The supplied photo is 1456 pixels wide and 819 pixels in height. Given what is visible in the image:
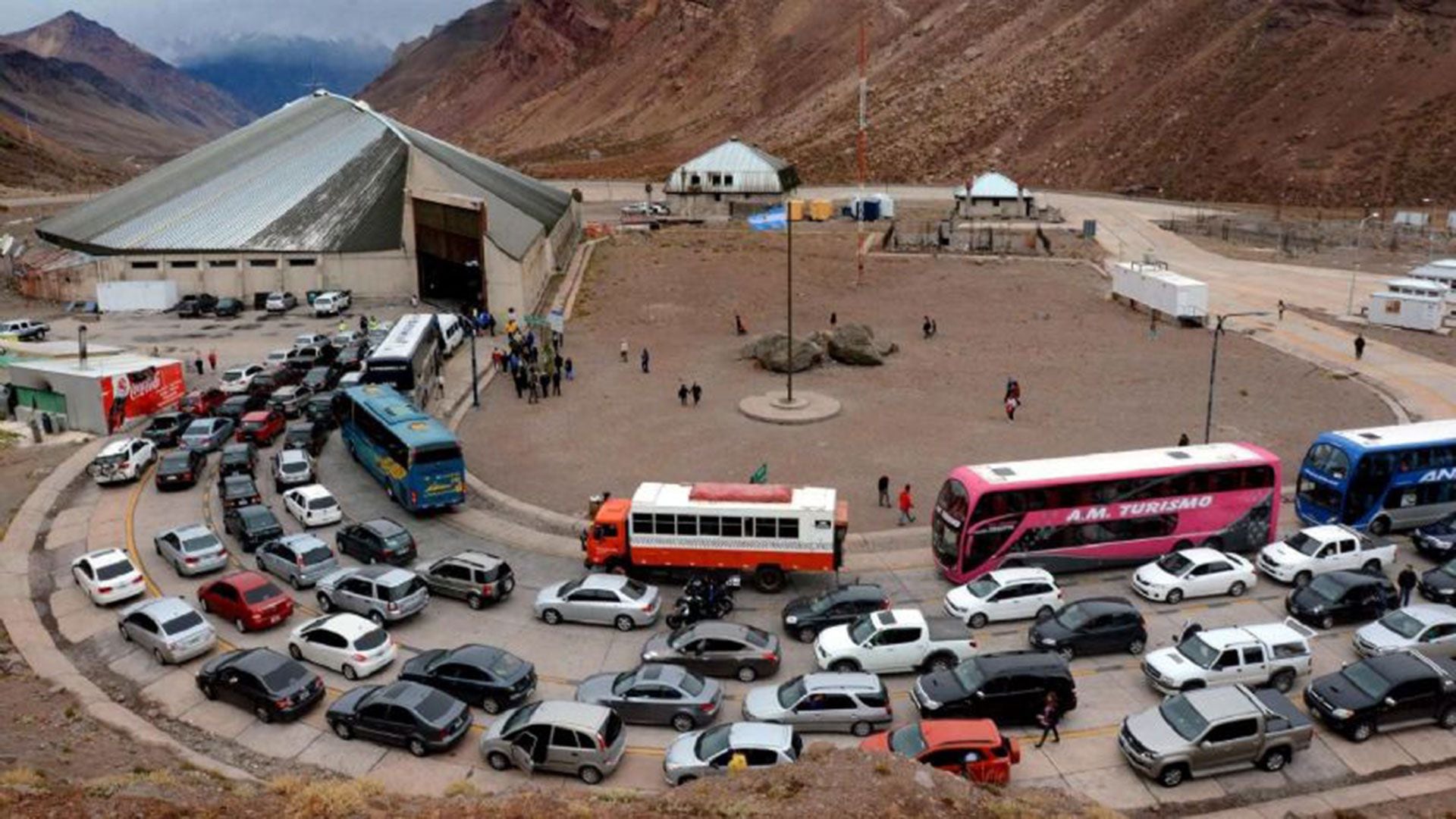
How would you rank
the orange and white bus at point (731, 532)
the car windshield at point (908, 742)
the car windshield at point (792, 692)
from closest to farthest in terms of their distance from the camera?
the car windshield at point (908, 742) < the car windshield at point (792, 692) < the orange and white bus at point (731, 532)

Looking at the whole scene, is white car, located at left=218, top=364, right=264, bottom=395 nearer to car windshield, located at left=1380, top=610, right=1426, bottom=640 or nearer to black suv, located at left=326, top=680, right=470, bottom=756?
black suv, located at left=326, top=680, right=470, bottom=756

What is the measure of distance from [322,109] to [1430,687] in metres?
86.1

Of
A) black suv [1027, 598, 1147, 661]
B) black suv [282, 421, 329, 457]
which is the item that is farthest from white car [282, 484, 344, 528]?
black suv [1027, 598, 1147, 661]

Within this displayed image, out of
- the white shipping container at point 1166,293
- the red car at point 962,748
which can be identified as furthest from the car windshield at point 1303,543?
the white shipping container at point 1166,293

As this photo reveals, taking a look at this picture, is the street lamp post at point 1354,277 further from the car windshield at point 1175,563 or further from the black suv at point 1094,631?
the black suv at point 1094,631

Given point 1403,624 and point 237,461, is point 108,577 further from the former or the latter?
point 1403,624

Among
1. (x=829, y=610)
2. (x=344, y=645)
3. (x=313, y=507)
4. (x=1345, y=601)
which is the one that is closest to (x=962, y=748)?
(x=829, y=610)

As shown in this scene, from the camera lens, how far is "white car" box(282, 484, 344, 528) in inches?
1304

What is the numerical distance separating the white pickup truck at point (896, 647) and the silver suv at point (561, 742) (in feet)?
18.2

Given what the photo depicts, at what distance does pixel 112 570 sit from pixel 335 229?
4610 cm

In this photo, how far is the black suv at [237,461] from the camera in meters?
36.9

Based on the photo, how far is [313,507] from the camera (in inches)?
1309

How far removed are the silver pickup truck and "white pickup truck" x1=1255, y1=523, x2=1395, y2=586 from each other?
28.1 feet

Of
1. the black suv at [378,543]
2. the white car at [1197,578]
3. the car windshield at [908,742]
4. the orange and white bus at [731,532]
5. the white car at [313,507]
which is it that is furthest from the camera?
the white car at [313,507]
